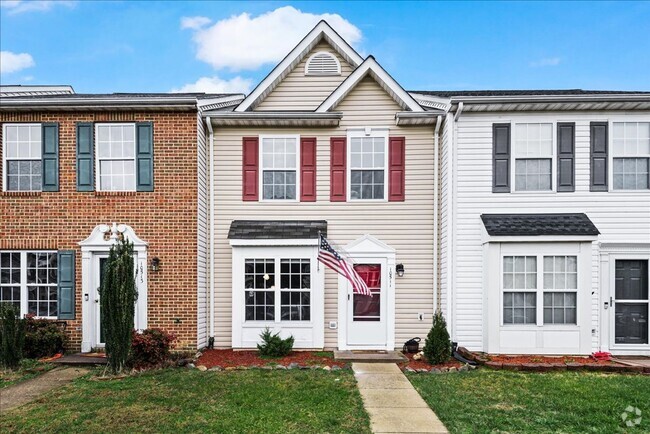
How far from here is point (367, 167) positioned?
10.4 meters

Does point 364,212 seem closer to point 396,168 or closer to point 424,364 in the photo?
point 396,168

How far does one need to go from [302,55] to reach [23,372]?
877cm

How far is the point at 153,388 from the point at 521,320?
7.06 metres

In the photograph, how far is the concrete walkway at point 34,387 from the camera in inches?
260

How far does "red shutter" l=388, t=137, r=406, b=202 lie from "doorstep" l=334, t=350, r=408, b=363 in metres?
3.39

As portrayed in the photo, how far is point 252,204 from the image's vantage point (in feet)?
34.0

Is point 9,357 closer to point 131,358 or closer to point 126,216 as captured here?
point 131,358

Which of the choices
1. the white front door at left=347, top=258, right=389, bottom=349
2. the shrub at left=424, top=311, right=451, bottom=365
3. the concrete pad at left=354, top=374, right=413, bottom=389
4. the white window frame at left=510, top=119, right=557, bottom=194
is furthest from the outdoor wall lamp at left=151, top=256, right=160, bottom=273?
the white window frame at left=510, top=119, right=557, bottom=194

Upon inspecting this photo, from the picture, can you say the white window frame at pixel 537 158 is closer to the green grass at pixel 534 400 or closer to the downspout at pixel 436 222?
the downspout at pixel 436 222

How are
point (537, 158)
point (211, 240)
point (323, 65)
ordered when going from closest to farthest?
1. point (537, 158)
2. point (211, 240)
3. point (323, 65)

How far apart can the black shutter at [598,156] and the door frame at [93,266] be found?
9599 mm

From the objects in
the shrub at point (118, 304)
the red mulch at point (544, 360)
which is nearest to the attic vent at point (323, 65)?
the shrub at point (118, 304)

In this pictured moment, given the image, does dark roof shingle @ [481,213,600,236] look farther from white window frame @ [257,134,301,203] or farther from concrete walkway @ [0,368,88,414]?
concrete walkway @ [0,368,88,414]

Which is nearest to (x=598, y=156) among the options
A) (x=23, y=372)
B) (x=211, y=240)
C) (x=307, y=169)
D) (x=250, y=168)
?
(x=307, y=169)
